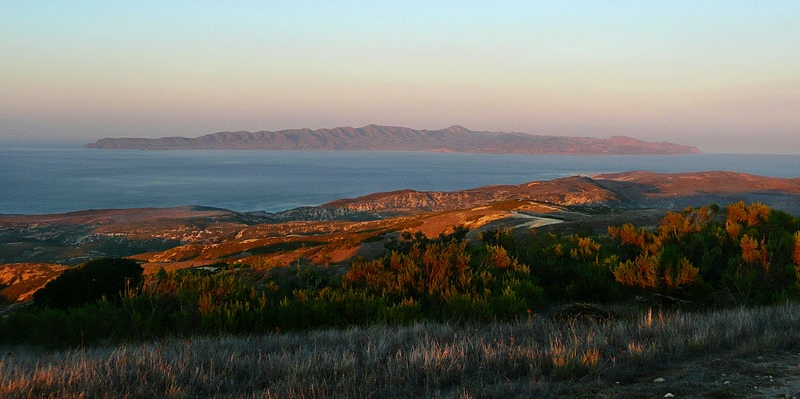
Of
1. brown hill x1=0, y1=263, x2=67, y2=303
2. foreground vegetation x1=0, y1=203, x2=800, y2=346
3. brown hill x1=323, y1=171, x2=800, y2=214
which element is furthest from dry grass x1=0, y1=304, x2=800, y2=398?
brown hill x1=323, y1=171, x2=800, y2=214

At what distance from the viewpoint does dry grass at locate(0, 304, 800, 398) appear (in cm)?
398

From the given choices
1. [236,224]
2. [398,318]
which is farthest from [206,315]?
[236,224]

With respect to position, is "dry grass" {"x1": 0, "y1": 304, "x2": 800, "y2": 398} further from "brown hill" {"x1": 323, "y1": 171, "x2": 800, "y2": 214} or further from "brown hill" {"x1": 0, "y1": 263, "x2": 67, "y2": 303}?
"brown hill" {"x1": 323, "y1": 171, "x2": 800, "y2": 214}

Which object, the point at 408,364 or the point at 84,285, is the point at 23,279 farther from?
the point at 408,364

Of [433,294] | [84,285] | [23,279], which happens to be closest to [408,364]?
[433,294]

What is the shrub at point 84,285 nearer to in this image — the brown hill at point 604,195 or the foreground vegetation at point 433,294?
the foreground vegetation at point 433,294

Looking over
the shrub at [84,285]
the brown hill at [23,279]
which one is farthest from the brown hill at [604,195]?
the shrub at [84,285]

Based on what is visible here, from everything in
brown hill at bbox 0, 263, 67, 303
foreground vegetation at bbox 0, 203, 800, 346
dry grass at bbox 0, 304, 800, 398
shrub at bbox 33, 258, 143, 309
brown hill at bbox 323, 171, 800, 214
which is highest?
dry grass at bbox 0, 304, 800, 398

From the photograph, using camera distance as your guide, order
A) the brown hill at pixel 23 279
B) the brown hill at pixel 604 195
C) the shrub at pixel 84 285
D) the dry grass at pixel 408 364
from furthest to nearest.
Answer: the brown hill at pixel 604 195 → the brown hill at pixel 23 279 → the shrub at pixel 84 285 → the dry grass at pixel 408 364

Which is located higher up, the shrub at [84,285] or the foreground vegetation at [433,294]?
the foreground vegetation at [433,294]

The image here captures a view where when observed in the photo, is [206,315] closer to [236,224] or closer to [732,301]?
[732,301]

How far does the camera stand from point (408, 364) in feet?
14.9

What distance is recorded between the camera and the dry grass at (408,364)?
398cm

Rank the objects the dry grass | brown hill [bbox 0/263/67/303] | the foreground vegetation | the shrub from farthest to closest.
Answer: brown hill [bbox 0/263/67/303]
the shrub
the foreground vegetation
the dry grass
